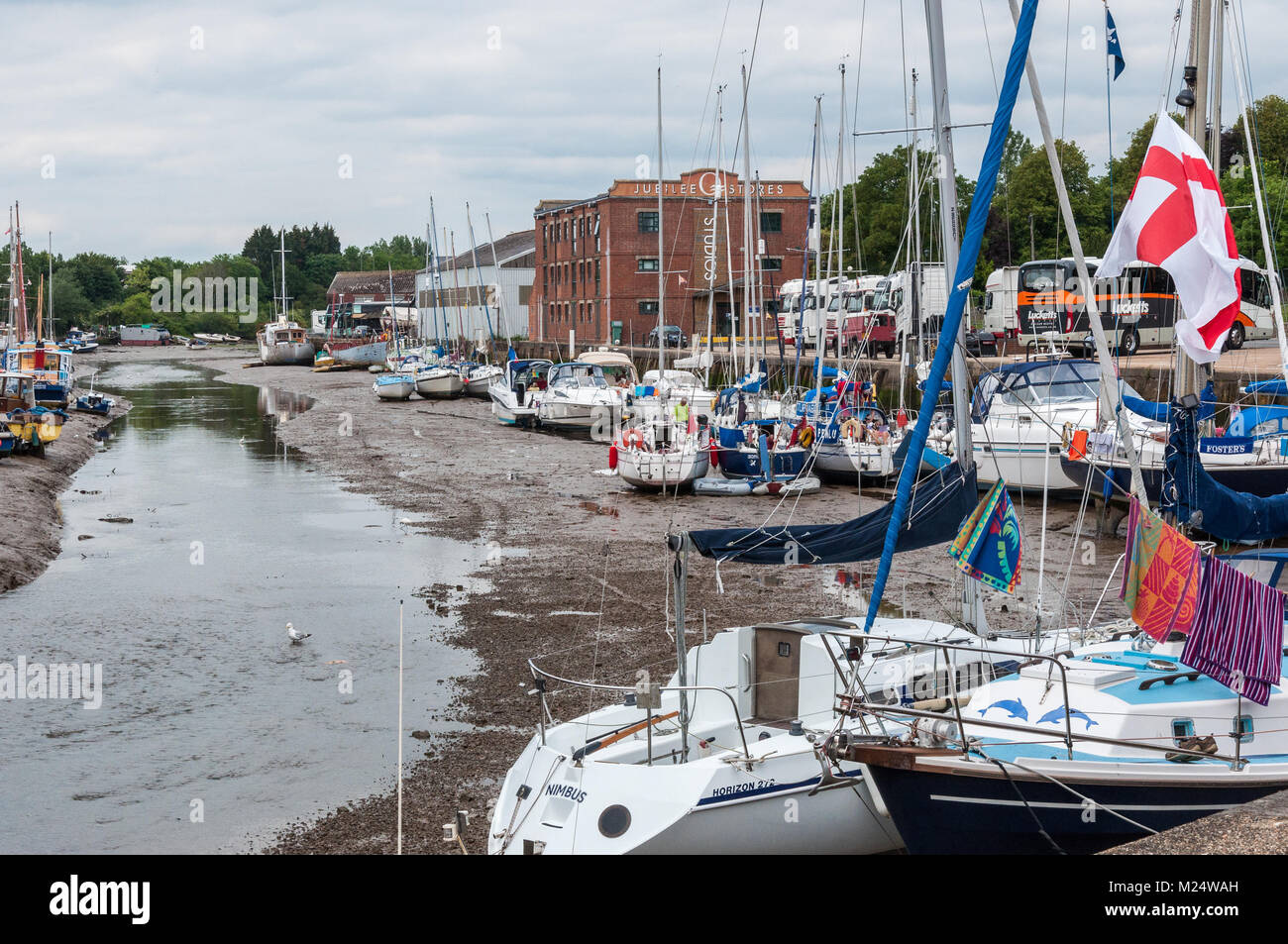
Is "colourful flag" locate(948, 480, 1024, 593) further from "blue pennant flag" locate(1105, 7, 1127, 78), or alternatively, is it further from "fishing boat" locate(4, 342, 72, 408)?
"fishing boat" locate(4, 342, 72, 408)

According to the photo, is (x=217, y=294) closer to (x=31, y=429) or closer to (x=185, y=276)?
(x=185, y=276)

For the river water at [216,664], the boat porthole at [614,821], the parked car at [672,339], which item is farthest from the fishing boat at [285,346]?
the boat porthole at [614,821]

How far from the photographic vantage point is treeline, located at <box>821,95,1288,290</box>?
4728 centimetres

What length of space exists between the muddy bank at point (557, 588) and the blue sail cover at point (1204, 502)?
2.10 metres

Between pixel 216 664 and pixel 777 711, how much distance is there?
9587mm

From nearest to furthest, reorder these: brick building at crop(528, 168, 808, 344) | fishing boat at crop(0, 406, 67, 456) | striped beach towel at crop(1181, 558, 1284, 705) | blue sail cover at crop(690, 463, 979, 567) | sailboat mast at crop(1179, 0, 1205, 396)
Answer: striped beach towel at crop(1181, 558, 1284, 705)
blue sail cover at crop(690, 463, 979, 567)
sailboat mast at crop(1179, 0, 1205, 396)
fishing boat at crop(0, 406, 67, 456)
brick building at crop(528, 168, 808, 344)

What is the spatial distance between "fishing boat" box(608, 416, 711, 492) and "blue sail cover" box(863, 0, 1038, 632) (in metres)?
21.0

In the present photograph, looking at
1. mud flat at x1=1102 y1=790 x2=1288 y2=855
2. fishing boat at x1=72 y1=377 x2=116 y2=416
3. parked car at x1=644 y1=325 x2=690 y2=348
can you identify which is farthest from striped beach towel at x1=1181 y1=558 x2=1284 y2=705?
parked car at x1=644 y1=325 x2=690 y2=348
